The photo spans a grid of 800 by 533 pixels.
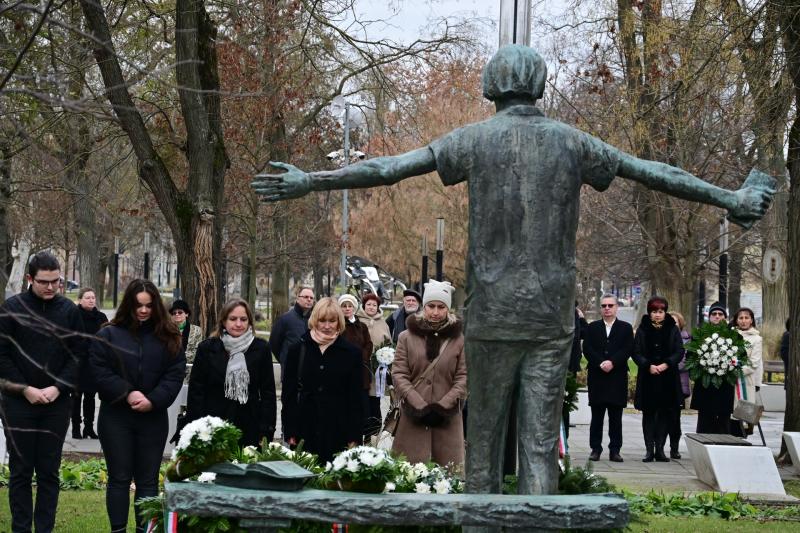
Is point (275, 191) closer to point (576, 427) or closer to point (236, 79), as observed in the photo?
point (576, 427)

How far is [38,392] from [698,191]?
4.65 meters

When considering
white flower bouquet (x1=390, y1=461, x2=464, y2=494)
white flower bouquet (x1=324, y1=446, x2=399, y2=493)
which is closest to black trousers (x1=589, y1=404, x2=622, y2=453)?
white flower bouquet (x1=390, y1=461, x2=464, y2=494)

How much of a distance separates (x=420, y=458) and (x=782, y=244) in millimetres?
21402

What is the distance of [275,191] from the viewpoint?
570cm

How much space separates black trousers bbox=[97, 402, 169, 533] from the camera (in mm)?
8117

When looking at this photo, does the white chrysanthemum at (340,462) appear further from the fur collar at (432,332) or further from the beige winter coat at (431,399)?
the fur collar at (432,332)

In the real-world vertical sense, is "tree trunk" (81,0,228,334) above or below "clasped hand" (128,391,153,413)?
above

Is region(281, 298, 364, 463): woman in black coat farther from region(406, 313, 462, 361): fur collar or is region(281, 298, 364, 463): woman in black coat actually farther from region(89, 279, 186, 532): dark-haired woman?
region(89, 279, 186, 532): dark-haired woman

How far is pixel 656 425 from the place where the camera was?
14992mm

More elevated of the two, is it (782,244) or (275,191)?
(782,244)

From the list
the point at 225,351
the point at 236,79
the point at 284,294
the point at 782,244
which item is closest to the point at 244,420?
the point at 225,351

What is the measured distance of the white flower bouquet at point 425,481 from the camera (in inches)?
283

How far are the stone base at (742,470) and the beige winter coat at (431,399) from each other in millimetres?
3559

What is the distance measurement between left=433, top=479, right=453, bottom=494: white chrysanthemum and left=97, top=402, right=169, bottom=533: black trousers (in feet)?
6.57
